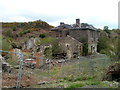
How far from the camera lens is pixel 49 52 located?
99.9 ft

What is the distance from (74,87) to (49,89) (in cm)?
100

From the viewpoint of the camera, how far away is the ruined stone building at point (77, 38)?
32.8 metres

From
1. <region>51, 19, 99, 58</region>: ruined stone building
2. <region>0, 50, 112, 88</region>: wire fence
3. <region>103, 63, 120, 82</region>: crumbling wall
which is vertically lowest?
<region>0, 50, 112, 88</region>: wire fence

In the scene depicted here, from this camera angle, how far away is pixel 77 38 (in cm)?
3631

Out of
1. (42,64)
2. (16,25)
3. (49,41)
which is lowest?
(42,64)

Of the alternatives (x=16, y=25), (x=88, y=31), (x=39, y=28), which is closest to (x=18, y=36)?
(x=39, y=28)

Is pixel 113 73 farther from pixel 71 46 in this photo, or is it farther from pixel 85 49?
pixel 85 49

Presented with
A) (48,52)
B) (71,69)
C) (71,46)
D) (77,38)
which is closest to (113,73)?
(71,69)

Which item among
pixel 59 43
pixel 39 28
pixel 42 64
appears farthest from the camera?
pixel 39 28

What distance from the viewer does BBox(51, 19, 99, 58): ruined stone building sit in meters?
32.8

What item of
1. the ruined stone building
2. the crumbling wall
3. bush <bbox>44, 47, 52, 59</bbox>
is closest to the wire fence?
the crumbling wall

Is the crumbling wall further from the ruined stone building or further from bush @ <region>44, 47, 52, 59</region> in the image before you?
the ruined stone building

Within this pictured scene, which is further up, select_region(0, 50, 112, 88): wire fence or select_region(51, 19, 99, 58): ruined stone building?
select_region(51, 19, 99, 58): ruined stone building

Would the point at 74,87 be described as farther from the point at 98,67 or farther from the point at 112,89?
the point at 98,67
